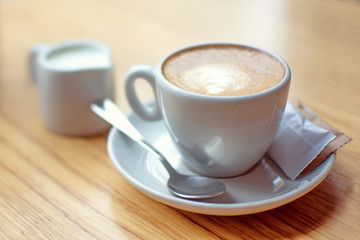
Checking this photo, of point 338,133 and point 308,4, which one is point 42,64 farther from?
point 308,4

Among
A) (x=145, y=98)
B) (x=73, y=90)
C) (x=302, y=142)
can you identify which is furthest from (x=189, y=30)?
(x=302, y=142)

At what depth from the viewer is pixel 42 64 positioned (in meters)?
0.78

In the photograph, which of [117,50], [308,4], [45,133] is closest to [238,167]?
[45,133]

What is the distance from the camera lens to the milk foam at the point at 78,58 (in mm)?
809

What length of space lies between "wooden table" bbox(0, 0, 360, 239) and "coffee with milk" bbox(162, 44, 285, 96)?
165 mm

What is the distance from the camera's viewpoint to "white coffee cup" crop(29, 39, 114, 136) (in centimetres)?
77

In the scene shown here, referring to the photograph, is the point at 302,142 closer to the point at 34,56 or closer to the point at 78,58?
the point at 78,58

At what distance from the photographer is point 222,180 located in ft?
2.17

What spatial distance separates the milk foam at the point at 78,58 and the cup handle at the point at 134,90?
92 millimetres

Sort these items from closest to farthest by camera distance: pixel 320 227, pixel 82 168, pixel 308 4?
pixel 320 227 < pixel 82 168 < pixel 308 4

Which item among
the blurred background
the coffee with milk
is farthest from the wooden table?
the coffee with milk

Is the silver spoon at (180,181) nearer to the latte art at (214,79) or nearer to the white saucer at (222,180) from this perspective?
the white saucer at (222,180)

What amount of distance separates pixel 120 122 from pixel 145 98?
0.53 feet

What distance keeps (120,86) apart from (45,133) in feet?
0.61
